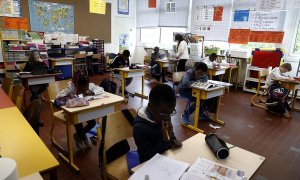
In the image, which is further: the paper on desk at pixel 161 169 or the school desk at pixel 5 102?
the school desk at pixel 5 102

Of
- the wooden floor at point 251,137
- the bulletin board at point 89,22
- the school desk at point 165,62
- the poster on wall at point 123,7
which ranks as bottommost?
the wooden floor at point 251,137

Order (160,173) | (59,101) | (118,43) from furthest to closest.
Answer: (118,43) < (59,101) < (160,173)

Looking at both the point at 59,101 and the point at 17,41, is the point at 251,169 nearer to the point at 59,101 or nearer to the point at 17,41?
the point at 59,101

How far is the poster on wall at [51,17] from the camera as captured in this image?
21.5 ft

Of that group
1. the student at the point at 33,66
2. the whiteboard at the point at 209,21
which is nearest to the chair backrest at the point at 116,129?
the student at the point at 33,66

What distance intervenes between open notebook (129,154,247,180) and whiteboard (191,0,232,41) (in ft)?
19.6

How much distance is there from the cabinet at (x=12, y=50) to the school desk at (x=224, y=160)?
554cm

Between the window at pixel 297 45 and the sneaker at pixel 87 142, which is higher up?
the window at pixel 297 45

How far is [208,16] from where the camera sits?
22.5ft

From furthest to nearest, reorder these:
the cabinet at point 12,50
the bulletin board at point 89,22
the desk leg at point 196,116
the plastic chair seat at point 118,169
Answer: the bulletin board at point 89,22
the cabinet at point 12,50
the desk leg at point 196,116
the plastic chair seat at point 118,169

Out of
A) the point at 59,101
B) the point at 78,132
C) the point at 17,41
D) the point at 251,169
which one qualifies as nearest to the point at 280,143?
the point at 251,169

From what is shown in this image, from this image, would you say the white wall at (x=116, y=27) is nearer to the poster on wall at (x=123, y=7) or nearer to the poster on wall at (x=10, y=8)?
the poster on wall at (x=123, y=7)

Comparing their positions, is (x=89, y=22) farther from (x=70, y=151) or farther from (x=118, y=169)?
(x=118, y=169)

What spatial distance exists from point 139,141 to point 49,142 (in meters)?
2.00
